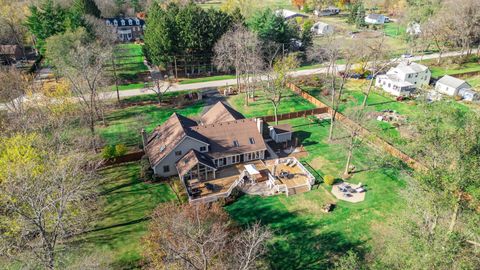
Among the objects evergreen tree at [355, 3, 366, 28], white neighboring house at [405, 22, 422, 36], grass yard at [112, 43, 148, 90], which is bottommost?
grass yard at [112, 43, 148, 90]

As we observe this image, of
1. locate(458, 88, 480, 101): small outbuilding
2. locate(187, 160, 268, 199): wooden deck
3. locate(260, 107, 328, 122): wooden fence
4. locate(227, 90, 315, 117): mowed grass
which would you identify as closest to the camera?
locate(187, 160, 268, 199): wooden deck

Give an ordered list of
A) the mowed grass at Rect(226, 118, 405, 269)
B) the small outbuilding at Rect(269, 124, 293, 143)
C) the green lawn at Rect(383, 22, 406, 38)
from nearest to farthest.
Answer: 1. the mowed grass at Rect(226, 118, 405, 269)
2. the small outbuilding at Rect(269, 124, 293, 143)
3. the green lawn at Rect(383, 22, 406, 38)

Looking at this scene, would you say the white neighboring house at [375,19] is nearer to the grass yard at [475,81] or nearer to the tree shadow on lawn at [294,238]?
the grass yard at [475,81]

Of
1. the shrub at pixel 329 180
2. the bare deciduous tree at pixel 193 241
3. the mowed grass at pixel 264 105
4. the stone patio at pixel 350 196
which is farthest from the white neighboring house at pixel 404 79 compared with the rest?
the bare deciduous tree at pixel 193 241

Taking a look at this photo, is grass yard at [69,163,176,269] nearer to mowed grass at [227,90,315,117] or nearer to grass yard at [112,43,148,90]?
mowed grass at [227,90,315,117]

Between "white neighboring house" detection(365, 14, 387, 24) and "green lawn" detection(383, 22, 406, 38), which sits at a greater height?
"white neighboring house" detection(365, 14, 387, 24)

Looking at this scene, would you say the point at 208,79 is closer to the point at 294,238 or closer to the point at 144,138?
the point at 144,138

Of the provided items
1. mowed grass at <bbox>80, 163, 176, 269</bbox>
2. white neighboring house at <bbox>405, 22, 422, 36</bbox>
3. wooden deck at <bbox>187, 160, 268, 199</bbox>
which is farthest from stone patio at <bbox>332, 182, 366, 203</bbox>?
white neighboring house at <bbox>405, 22, 422, 36</bbox>
